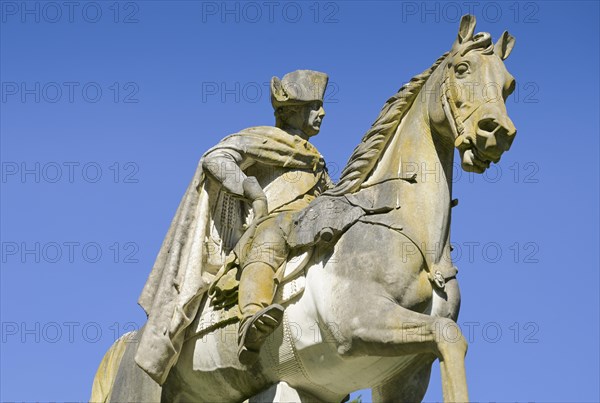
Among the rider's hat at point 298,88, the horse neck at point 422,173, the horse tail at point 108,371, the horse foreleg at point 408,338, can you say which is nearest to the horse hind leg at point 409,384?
the horse foreleg at point 408,338

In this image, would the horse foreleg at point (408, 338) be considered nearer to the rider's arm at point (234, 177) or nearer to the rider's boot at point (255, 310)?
the rider's boot at point (255, 310)

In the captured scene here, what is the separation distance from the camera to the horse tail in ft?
40.5

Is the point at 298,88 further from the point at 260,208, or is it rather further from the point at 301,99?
the point at 260,208

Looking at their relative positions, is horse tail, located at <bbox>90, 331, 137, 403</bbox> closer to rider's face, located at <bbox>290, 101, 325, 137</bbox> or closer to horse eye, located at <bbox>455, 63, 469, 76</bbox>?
rider's face, located at <bbox>290, 101, 325, 137</bbox>

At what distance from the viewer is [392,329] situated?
10.5 metres

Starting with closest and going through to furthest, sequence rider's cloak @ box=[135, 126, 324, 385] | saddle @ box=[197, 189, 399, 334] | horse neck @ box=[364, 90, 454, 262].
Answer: horse neck @ box=[364, 90, 454, 262]
saddle @ box=[197, 189, 399, 334]
rider's cloak @ box=[135, 126, 324, 385]

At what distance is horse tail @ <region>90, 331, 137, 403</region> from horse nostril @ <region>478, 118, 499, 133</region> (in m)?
3.68

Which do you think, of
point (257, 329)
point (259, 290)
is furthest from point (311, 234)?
point (257, 329)

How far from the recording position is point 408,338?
10422 mm

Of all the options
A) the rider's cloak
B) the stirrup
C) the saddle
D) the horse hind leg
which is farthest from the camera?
the rider's cloak

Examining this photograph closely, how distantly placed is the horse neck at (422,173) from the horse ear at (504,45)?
0.71m

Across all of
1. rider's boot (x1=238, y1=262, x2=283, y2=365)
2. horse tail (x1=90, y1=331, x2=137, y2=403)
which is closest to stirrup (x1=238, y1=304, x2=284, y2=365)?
rider's boot (x1=238, y1=262, x2=283, y2=365)

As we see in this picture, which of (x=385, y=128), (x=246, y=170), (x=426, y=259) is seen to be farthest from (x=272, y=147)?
(x=426, y=259)

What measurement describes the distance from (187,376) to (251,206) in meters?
1.55
